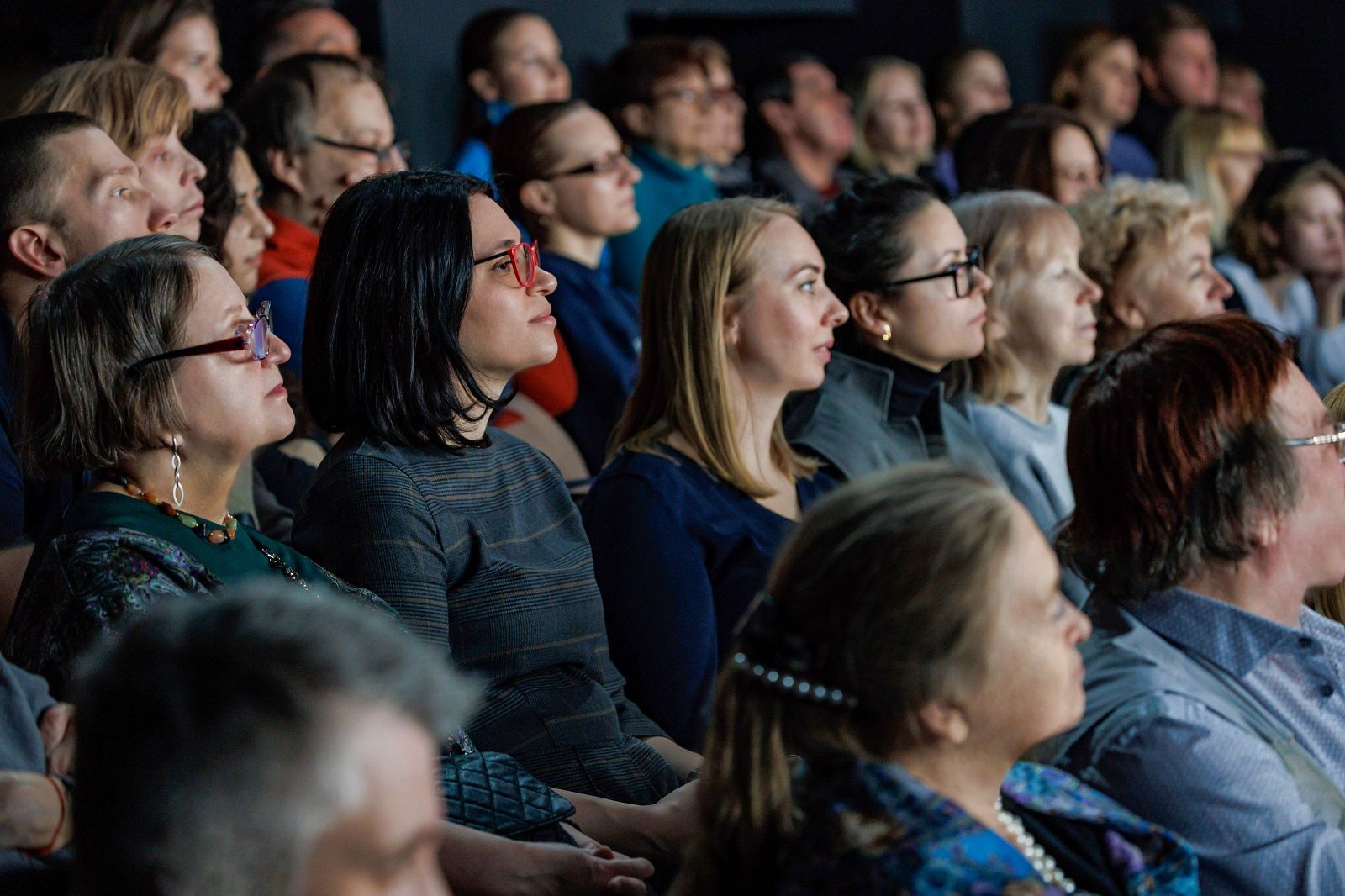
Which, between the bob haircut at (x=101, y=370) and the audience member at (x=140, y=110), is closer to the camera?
the bob haircut at (x=101, y=370)

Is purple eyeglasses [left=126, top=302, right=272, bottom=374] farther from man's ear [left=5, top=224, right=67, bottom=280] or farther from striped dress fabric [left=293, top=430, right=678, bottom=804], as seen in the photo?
man's ear [left=5, top=224, right=67, bottom=280]

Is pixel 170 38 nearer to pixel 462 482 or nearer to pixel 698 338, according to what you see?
pixel 698 338

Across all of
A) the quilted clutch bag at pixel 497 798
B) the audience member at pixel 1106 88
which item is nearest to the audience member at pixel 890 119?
the audience member at pixel 1106 88

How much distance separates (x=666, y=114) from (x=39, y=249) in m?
2.66

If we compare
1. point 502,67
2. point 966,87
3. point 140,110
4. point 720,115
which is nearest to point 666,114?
point 720,115

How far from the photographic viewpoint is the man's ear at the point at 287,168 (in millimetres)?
3670

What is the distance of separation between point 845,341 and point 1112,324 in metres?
0.92

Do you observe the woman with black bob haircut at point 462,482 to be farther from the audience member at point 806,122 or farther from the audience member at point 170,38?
the audience member at point 806,122

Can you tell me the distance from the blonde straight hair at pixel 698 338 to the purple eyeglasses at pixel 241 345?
2.54ft

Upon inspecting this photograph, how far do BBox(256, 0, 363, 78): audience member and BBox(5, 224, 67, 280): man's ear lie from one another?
6.54 ft


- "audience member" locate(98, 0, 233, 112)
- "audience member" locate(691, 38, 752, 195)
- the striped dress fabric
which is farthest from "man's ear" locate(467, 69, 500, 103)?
the striped dress fabric

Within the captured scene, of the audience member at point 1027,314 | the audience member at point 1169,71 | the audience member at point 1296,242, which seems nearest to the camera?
the audience member at point 1027,314

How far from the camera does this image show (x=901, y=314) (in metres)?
3.21

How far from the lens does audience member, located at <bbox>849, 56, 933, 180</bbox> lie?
5828 mm
